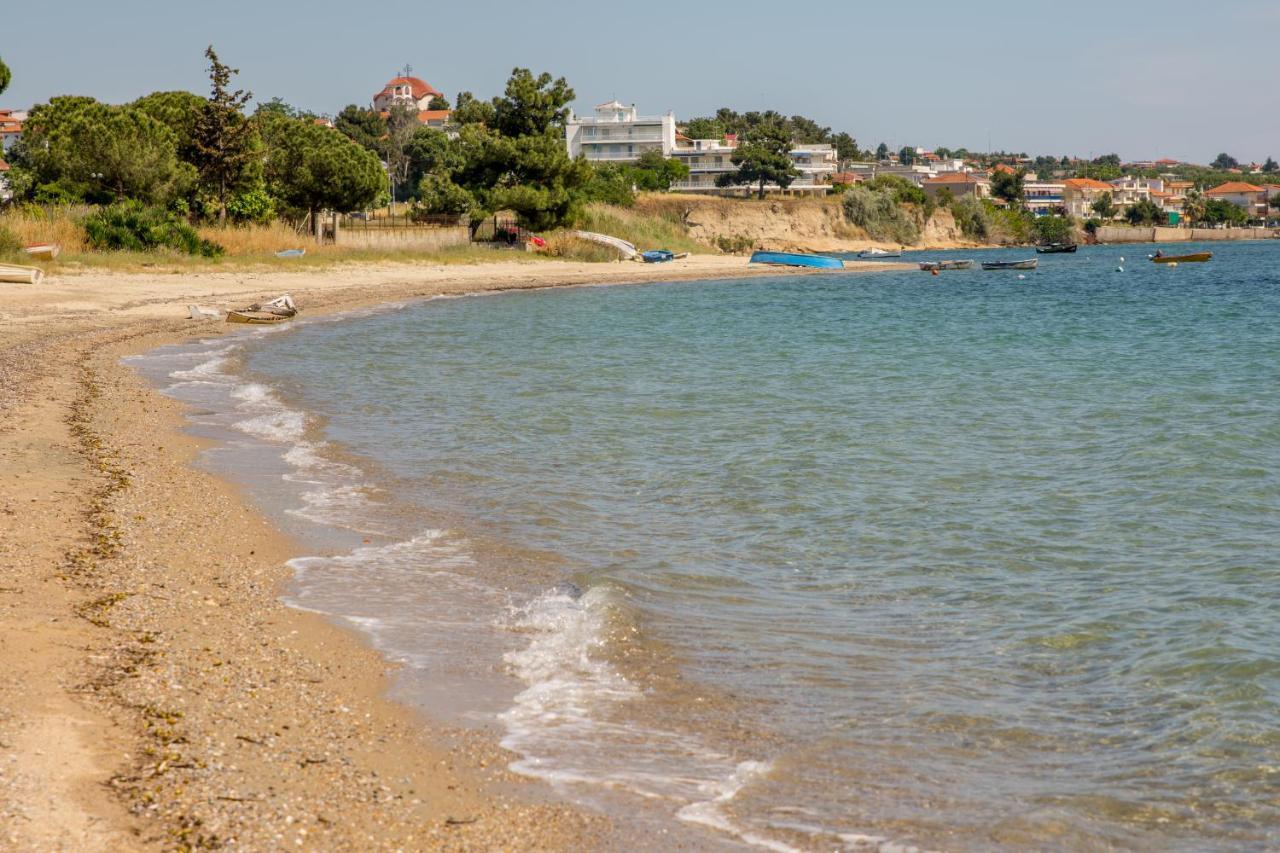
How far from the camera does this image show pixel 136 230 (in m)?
42.9

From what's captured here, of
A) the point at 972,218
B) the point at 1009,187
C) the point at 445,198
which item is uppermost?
the point at 1009,187

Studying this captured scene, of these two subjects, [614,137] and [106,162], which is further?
[614,137]

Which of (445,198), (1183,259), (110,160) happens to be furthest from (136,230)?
(1183,259)

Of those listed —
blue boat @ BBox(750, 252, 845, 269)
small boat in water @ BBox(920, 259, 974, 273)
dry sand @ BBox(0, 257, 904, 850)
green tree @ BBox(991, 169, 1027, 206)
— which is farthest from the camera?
green tree @ BBox(991, 169, 1027, 206)

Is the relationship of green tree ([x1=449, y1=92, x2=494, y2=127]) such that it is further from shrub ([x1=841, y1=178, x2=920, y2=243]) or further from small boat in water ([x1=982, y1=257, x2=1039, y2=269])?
shrub ([x1=841, y1=178, x2=920, y2=243])

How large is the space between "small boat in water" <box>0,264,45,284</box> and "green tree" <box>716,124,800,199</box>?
119m

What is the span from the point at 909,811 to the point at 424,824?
205 centimetres

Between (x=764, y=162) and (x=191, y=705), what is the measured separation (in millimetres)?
144775

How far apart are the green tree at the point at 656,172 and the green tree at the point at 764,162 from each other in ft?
17.7

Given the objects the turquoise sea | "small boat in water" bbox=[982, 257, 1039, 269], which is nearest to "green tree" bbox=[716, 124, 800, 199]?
"small boat in water" bbox=[982, 257, 1039, 269]

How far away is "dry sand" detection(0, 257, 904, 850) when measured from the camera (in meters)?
4.82

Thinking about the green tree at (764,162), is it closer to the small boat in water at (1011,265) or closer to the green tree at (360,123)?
the green tree at (360,123)

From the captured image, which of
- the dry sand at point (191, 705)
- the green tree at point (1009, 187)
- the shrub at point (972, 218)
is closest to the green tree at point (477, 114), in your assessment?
the dry sand at point (191, 705)

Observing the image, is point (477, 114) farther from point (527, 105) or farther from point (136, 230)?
point (136, 230)
